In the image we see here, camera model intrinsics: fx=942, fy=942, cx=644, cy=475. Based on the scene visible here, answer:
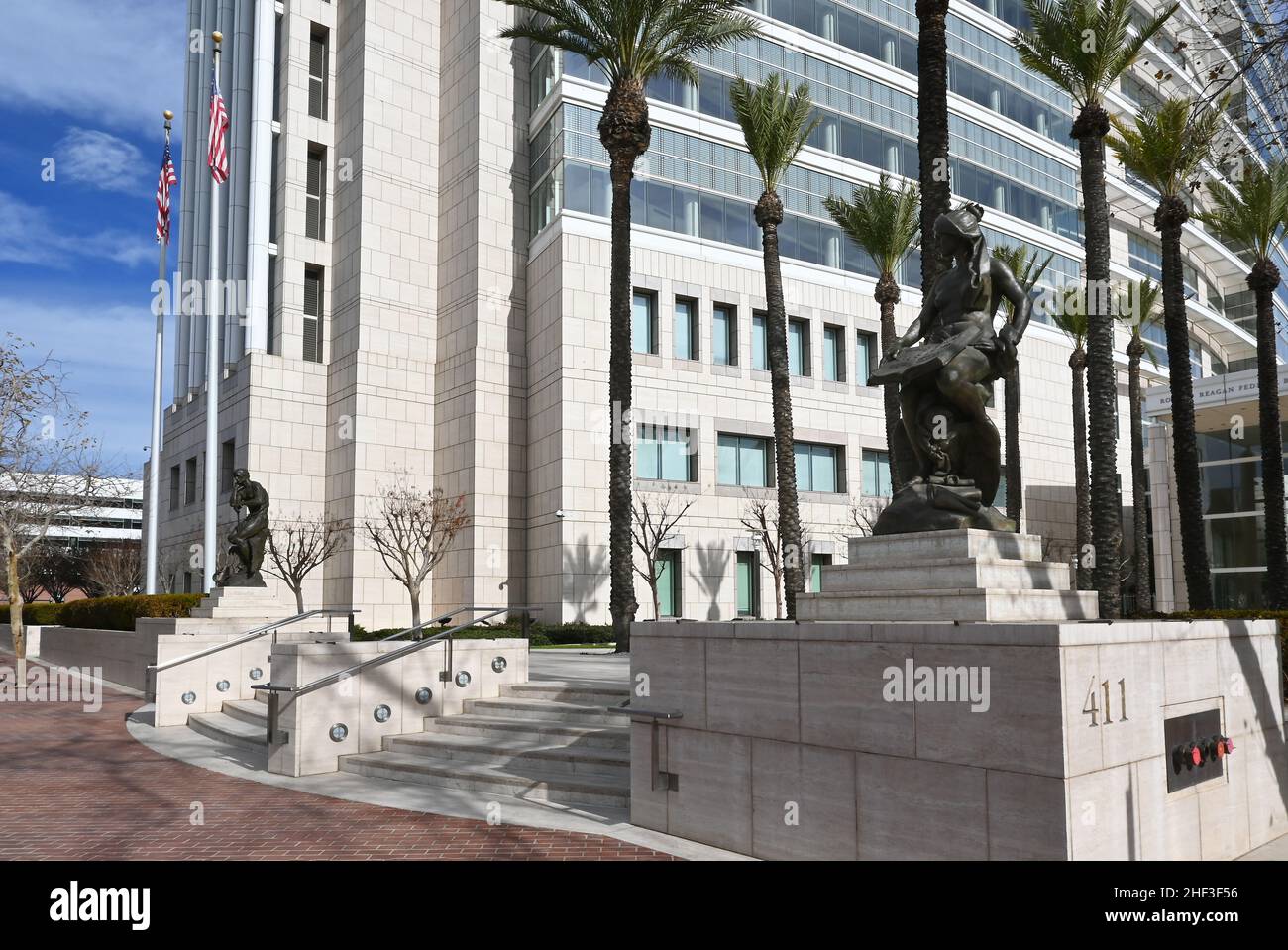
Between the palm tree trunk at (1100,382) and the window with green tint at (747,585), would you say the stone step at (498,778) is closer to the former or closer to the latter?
the palm tree trunk at (1100,382)

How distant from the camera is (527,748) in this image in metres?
11.1

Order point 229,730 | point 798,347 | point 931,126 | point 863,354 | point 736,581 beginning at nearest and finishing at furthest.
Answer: point 931,126
point 229,730
point 736,581
point 798,347
point 863,354

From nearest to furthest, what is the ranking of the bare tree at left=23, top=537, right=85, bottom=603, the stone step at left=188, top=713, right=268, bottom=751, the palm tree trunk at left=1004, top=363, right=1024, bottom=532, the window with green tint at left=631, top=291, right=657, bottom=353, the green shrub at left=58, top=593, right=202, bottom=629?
the palm tree trunk at left=1004, top=363, right=1024, bottom=532
the stone step at left=188, top=713, right=268, bottom=751
the green shrub at left=58, top=593, right=202, bottom=629
the window with green tint at left=631, top=291, right=657, bottom=353
the bare tree at left=23, top=537, right=85, bottom=603

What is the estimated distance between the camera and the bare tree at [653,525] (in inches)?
1258

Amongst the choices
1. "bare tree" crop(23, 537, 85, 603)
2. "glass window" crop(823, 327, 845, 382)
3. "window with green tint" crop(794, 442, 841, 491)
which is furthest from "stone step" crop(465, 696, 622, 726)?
"bare tree" crop(23, 537, 85, 603)

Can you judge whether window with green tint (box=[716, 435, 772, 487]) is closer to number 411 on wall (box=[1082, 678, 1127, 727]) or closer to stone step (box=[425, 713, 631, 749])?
stone step (box=[425, 713, 631, 749])

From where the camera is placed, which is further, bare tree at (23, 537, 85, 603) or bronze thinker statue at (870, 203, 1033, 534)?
bare tree at (23, 537, 85, 603)

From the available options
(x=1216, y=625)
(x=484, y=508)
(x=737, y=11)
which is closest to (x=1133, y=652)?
(x=1216, y=625)

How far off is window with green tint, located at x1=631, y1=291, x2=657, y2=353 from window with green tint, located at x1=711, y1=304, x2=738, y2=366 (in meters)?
2.69

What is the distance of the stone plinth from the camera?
603cm

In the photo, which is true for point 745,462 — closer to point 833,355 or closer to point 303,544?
point 833,355

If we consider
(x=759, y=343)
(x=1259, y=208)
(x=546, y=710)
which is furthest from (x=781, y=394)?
(x=546, y=710)

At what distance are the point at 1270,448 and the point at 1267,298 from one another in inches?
179
